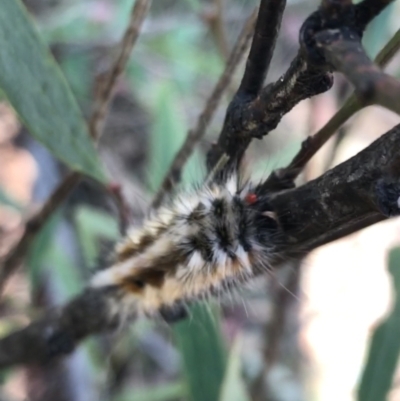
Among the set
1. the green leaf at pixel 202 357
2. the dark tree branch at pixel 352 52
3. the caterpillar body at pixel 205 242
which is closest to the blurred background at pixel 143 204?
the green leaf at pixel 202 357

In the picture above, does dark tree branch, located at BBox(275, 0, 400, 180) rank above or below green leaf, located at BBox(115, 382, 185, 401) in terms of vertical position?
below

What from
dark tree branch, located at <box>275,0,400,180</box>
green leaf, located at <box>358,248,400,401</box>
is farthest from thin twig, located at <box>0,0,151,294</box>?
green leaf, located at <box>358,248,400,401</box>

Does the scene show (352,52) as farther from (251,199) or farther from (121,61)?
(121,61)

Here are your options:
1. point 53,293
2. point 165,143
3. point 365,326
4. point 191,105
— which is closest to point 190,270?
point 165,143

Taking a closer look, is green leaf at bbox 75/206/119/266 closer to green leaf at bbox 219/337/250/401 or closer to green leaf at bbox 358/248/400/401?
green leaf at bbox 219/337/250/401

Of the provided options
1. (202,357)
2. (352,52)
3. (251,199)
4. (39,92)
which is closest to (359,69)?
(352,52)

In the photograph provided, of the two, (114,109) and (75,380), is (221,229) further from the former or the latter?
(114,109)
